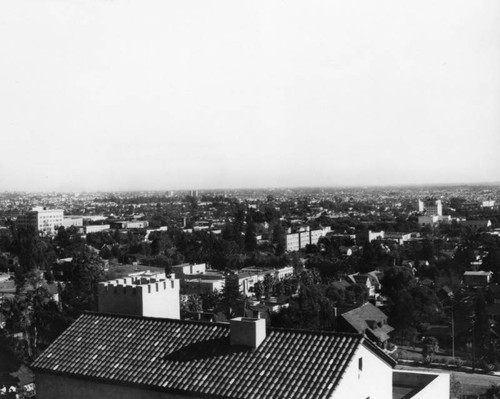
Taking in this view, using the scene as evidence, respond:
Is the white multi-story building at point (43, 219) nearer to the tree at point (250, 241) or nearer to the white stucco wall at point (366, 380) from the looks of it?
the tree at point (250, 241)

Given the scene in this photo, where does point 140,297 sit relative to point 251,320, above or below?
below

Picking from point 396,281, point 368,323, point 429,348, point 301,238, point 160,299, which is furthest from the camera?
point 301,238

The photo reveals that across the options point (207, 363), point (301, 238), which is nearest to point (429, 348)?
point (207, 363)

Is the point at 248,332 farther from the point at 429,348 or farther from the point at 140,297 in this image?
the point at 429,348

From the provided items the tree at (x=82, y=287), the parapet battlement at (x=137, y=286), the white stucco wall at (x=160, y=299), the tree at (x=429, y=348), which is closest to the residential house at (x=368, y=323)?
the tree at (x=429, y=348)

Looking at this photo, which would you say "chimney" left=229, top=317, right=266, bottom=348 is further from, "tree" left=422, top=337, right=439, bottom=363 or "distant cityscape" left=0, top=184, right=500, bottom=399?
"tree" left=422, top=337, right=439, bottom=363

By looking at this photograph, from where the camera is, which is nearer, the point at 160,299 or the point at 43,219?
the point at 160,299

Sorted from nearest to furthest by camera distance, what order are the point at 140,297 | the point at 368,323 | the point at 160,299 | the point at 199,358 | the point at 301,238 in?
the point at 199,358 < the point at 140,297 < the point at 160,299 < the point at 368,323 < the point at 301,238
